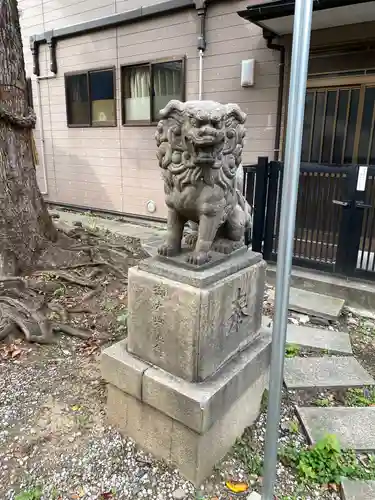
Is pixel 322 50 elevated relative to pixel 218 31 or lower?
lower

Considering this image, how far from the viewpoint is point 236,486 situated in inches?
80.8

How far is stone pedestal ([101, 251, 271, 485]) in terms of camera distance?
6.70 ft

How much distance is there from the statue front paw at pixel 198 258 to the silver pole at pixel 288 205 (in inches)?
28.2

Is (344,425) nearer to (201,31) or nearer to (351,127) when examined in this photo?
(351,127)

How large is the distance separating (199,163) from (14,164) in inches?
128

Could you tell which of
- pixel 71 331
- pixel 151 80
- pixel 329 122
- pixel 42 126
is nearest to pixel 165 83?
pixel 151 80

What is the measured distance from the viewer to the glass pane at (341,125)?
16.8 ft

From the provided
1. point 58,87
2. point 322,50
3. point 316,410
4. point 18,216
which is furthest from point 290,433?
point 58,87

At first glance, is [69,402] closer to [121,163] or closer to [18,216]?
[18,216]

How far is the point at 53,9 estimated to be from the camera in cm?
822

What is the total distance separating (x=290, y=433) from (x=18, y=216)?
3.70 m

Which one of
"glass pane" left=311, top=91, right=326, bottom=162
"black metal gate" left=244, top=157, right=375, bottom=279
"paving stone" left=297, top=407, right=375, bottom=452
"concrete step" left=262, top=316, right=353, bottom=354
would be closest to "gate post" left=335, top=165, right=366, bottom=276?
"black metal gate" left=244, top=157, right=375, bottom=279

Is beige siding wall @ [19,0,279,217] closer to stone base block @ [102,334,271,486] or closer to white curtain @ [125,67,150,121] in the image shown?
white curtain @ [125,67,150,121]

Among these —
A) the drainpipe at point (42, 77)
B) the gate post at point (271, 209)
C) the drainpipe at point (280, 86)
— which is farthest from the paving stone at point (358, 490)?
the drainpipe at point (42, 77)
